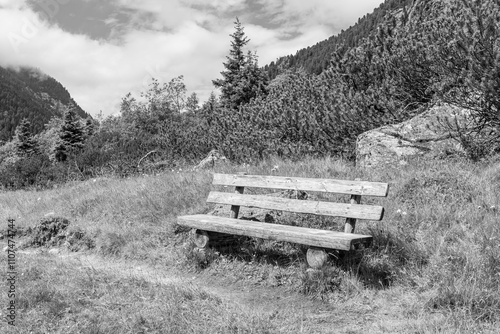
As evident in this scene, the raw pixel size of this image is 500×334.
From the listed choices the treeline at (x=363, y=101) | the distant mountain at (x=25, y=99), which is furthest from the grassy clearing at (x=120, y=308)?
the distant mountain at (x=25, y=99)

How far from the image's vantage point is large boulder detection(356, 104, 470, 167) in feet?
20.0

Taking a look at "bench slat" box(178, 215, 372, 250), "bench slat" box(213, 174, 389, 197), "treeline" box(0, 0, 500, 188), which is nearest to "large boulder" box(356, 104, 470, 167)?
"treeline" box(0, 0, 500, 188)

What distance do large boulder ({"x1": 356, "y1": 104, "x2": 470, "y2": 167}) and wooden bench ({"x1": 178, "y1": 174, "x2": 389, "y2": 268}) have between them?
2.23m

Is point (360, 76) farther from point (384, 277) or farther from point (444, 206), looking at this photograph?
point (384, 277)

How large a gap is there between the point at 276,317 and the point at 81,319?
1.36 metres

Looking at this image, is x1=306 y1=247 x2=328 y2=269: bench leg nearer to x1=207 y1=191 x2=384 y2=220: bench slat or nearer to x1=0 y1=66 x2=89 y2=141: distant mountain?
x1=207 y1=191 x2=384 y2=220: bench slat

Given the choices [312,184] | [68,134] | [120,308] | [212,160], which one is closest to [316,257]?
[312,184]

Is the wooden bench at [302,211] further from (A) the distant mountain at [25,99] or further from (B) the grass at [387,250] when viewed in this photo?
(A) the distant mountain at [25,99]

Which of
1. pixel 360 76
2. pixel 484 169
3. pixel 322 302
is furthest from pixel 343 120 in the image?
pixel 322 302

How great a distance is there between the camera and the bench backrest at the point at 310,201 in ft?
12.3

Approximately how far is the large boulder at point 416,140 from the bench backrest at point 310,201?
218 cm

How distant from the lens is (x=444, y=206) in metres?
4.32

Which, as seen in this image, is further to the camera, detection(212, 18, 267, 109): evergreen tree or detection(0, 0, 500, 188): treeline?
detection(212, 18, 267, 109): evergreen tree

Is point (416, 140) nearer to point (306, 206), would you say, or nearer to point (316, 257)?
point (306, 206)
